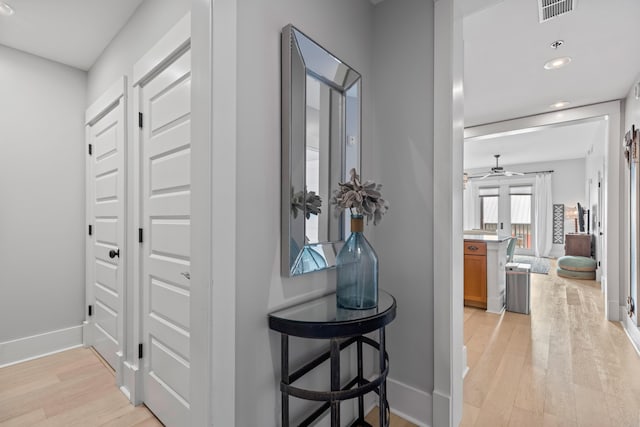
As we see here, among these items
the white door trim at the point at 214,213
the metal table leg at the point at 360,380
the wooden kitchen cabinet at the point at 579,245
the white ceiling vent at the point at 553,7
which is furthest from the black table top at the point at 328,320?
the wooden kitchen cabinet at the point at 579,245

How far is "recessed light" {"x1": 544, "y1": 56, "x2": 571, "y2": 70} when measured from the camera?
266 cm

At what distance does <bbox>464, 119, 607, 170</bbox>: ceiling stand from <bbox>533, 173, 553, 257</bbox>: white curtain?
610 millimetres

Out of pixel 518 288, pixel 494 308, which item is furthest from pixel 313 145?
pixel 518 288

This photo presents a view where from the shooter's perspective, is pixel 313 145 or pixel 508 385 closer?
pixel 313 145

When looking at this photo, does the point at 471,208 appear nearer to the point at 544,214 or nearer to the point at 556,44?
the point at 544,214

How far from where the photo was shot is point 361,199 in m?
1.39

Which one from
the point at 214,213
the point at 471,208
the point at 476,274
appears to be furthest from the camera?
the point at 471,208

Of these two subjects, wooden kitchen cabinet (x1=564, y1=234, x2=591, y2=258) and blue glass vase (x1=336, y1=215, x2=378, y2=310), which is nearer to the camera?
blue glass vase (x1=336, y1=215, x2=378, y2=310)

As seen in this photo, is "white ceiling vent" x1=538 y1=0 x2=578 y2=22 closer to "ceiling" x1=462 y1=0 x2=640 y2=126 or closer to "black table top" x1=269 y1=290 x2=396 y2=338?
"ceiling" x1=462 y1=0 x2=640 y2=126

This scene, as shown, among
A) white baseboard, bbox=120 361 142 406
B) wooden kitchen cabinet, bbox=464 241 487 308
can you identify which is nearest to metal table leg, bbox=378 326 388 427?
white baseboard, bbox=120 361 142 406

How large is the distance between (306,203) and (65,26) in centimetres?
230

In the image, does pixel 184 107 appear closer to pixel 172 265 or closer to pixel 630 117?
pixel 172 265

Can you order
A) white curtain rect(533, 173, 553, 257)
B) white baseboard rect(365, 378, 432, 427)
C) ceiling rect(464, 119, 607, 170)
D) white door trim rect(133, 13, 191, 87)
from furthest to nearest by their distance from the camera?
white curtain rect(533, 173, 553, 257), ceiling rect(464, 119, 607, 170), white baseboard rect(365, 378, 432, 427), white door trim rect(133, 13, 191, 87)

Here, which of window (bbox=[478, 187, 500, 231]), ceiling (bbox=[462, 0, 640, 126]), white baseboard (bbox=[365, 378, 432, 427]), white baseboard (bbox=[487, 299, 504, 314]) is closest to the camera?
white baseboard (bbox=[365, 378, 432, 427])
